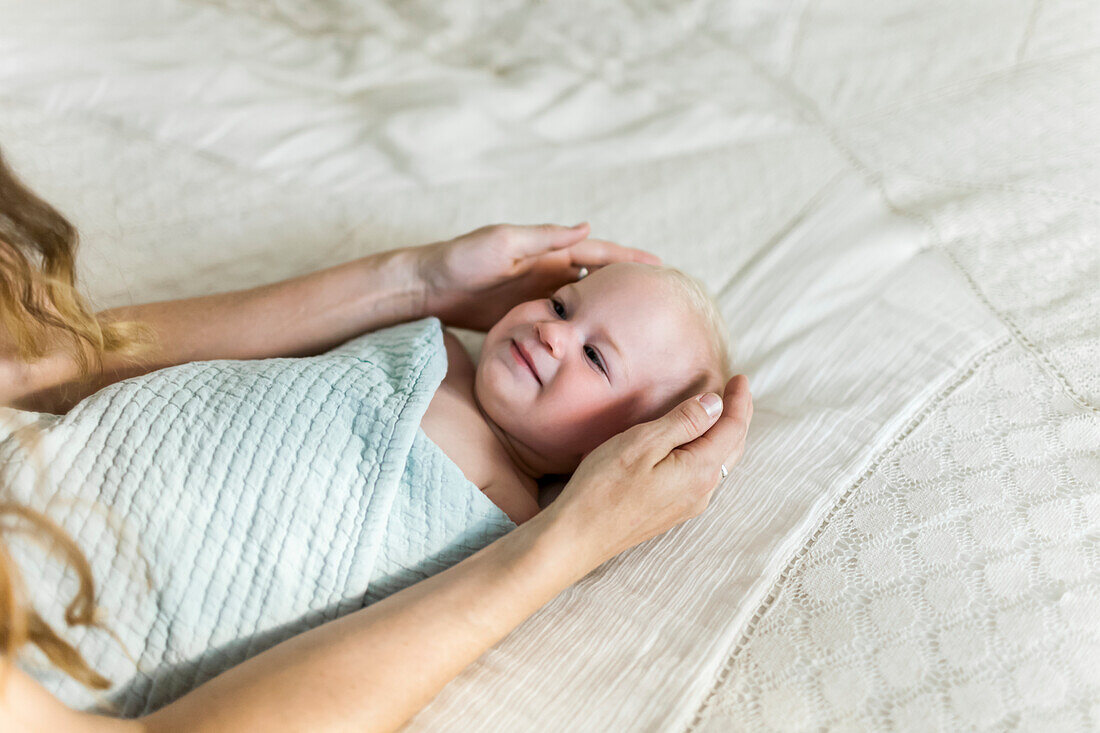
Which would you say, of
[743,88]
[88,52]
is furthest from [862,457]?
[88,52]

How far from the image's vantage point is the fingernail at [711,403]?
0.96 m

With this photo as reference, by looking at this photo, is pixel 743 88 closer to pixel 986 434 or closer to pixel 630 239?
pixel 630 239

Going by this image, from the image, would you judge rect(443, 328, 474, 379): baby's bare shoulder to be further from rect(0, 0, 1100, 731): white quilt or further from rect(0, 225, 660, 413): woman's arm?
rect(0, 0, 1100, 731): white quilt

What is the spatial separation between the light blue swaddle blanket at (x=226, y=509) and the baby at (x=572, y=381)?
0.12 m

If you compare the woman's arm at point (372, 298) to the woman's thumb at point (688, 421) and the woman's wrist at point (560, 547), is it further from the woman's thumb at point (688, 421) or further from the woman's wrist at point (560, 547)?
the woman's wrist at point (560, 547)

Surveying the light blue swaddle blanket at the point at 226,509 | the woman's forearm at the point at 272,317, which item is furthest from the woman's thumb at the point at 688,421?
the woman's forearm at the point at 272,317

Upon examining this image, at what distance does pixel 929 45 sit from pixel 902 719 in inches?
56.6

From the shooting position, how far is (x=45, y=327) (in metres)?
0.95

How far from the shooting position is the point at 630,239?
151 centimetres

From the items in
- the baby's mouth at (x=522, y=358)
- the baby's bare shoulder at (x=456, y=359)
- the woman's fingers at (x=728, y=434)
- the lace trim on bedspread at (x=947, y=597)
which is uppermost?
the baby's mouth at (x=522, y=358)

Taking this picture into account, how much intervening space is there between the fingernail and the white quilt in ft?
0.36

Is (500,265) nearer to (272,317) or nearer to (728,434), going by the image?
(272,317)

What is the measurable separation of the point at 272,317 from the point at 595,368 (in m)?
0.50

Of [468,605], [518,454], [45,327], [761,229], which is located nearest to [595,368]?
[518,454]
